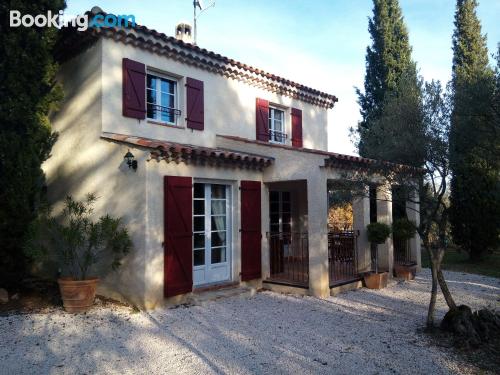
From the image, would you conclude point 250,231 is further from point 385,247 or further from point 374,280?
point 385,247

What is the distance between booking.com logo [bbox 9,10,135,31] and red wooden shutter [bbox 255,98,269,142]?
423 cm

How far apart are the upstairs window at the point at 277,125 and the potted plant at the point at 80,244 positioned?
6.00 metres

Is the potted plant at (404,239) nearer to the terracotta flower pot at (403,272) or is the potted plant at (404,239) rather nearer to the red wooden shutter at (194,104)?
the terracotta flower pot at (403,272)

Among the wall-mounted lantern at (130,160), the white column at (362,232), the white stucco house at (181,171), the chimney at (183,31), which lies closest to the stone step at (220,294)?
the white stucco house at (181,171)

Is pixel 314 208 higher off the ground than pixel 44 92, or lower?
lower

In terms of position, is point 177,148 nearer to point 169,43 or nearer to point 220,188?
point 220,188

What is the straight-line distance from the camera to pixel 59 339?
586 centimetres

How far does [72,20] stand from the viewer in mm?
8680

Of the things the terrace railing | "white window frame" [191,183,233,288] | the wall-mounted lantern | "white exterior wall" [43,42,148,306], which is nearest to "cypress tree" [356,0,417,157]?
the terrace railing

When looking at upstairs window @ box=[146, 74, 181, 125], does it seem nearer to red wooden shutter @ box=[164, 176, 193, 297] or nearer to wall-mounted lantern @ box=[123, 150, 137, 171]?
wall-mounted lantern @ box=[123, 150, 137, 171]

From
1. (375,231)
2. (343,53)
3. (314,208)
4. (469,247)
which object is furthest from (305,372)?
(469,247)

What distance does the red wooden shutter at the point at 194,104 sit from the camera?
9.92 m

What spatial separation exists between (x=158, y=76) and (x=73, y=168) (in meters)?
2.83

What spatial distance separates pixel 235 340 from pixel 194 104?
5.98 metres
